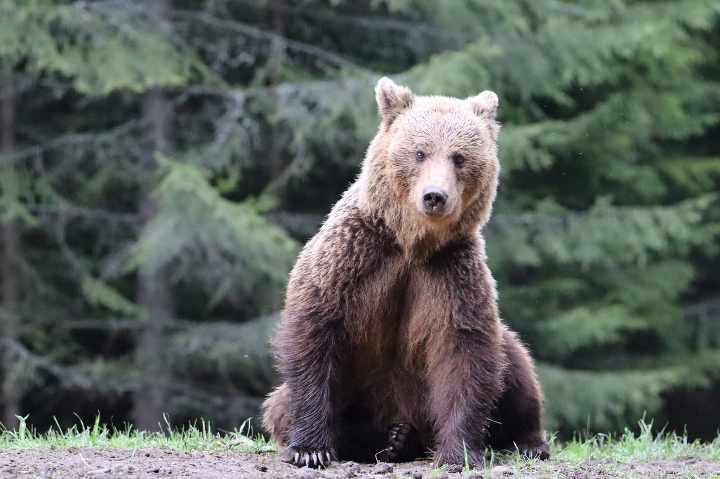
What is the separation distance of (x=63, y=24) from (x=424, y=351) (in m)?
9.09

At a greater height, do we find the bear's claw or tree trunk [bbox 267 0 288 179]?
tree trunk [bbox 267 0 288 179]

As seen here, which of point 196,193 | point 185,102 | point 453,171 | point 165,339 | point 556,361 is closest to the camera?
point 453,171

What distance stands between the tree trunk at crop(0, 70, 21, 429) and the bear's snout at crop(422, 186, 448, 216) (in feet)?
35.3

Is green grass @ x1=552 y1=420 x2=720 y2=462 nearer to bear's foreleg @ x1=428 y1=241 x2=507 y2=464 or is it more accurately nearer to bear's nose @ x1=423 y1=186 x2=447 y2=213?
bear's foreleg @ x1=428 y1=241 x2=507 y2=464

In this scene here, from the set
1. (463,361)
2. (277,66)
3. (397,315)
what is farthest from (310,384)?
(277,66)

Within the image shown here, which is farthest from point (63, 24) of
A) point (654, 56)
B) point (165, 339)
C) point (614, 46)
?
point (654, 56)

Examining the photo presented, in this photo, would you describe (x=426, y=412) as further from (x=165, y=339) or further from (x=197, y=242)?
(x=165, y=339)

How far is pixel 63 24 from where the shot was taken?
13.3 metres

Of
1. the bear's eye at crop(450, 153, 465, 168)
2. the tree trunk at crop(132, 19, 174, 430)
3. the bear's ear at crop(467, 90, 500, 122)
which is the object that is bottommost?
the tree trunk at crop(132, 19, 174, 430)

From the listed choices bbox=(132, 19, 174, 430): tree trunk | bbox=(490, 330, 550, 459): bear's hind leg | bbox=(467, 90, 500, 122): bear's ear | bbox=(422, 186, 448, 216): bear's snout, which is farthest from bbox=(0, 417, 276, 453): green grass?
bbox=(132, 19, 174, 430): tree trunk

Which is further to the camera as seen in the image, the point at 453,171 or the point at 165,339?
the point at 165,339

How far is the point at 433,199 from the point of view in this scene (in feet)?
17.4

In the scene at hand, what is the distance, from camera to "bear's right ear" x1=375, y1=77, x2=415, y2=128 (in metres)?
5.87

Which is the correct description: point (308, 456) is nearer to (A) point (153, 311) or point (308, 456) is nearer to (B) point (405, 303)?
(B) point (405, 303)
